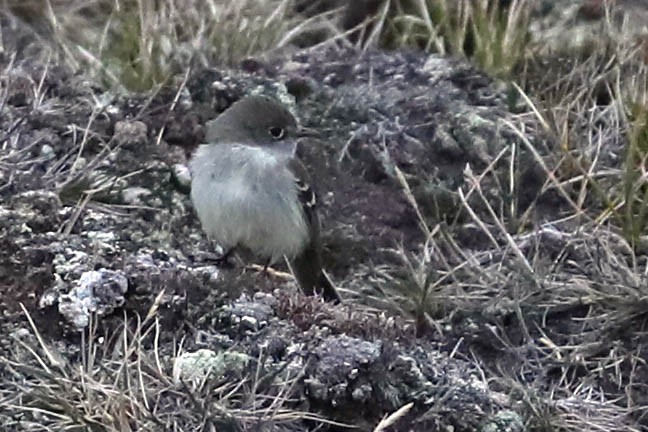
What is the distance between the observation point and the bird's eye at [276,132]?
7.39 m

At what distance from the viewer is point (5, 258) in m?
6.16

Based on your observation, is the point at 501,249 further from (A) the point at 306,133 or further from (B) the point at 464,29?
(B) the point at 464,29

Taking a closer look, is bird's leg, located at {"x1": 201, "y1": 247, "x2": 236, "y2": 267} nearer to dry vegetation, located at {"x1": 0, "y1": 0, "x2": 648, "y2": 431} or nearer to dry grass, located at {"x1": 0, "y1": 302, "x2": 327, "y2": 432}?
dry vegetation, located at {"x1": 0, "y1": 0, "x2": 648, "y2": 431}

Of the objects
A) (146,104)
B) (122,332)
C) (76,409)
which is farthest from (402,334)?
(146,104)

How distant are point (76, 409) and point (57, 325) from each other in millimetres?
838

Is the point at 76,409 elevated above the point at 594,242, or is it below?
above

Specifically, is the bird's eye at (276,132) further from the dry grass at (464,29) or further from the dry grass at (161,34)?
the dry grass at (464,29)

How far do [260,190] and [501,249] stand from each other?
46.5 inches

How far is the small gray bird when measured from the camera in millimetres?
6914

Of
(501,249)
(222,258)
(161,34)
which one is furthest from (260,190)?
(161,34)

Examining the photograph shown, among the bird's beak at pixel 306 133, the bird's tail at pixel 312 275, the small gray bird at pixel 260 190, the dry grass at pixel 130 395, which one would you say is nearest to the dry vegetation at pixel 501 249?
the dry grass at pixel 130 395

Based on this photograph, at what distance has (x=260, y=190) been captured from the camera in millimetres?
7062

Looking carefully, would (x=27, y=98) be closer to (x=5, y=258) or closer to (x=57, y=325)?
(x=5, y=258)

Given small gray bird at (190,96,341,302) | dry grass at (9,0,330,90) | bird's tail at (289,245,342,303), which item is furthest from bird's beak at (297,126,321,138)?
dry grass at (9,0,330,90)
